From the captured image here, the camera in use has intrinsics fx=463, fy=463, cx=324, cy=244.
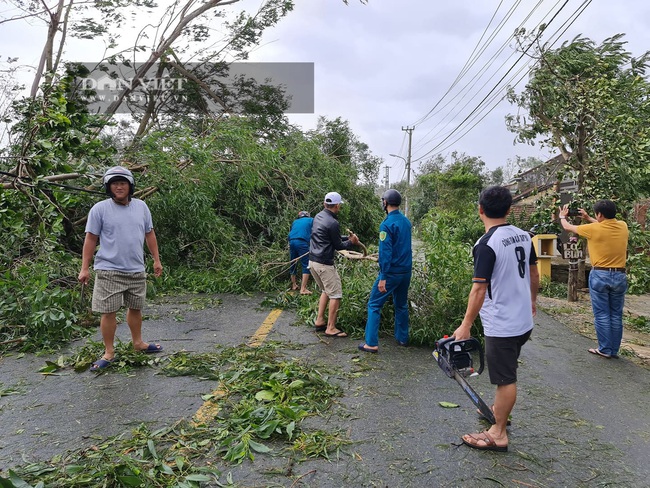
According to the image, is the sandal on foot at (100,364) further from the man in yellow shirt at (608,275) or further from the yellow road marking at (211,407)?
the man in yellow shirt at (608,275)

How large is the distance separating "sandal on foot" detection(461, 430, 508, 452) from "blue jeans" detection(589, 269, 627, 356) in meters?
3.22

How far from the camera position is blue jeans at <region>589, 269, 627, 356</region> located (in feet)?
17.9

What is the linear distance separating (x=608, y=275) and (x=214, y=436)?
15.8 ft

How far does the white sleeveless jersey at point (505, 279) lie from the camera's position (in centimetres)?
316

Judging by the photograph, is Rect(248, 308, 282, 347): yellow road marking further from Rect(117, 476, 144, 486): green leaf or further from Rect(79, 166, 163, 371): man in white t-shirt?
Rect(117, 476, 144, 486): green leaf

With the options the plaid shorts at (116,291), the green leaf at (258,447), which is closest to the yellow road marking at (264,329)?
the plaid shorts at (116,291)

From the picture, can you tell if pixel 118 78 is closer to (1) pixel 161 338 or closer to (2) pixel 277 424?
(1) pixel 161 338

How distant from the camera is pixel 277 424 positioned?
3273mm

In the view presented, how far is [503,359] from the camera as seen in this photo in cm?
315

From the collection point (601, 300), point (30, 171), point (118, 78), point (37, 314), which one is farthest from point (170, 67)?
point (601, 300)

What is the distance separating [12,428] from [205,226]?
636 centimetres

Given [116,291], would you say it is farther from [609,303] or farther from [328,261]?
[609,303]

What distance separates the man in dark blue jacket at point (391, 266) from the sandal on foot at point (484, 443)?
83.5 inches

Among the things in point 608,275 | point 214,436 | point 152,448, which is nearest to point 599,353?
point 608,275
